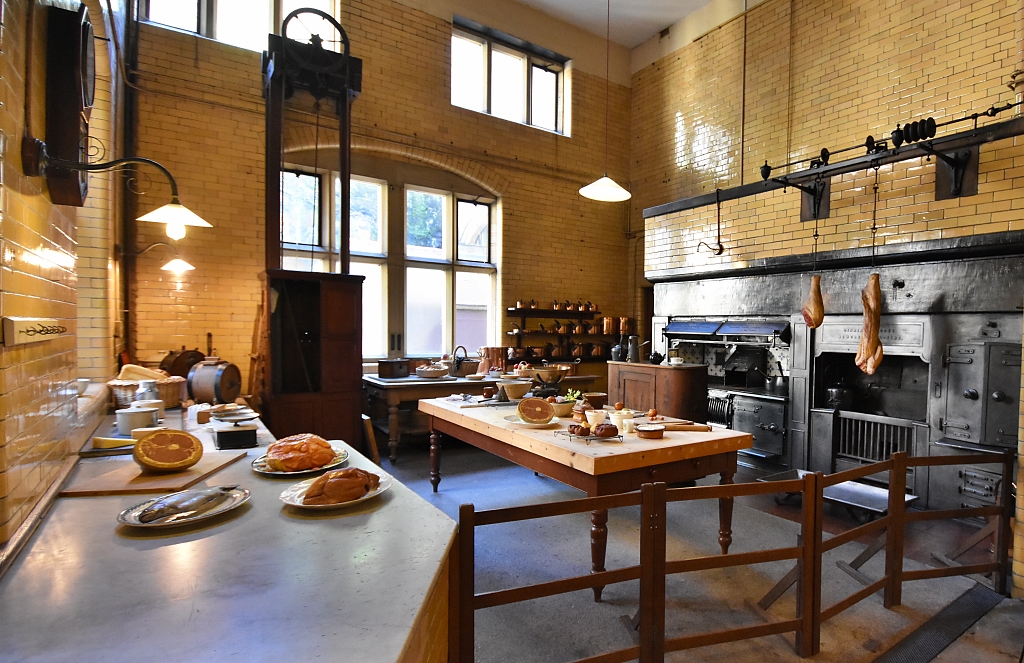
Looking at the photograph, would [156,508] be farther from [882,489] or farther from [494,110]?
[494,110]

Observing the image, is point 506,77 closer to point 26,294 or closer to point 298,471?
point 298,471

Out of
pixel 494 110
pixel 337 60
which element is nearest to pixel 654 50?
pixel 494 110

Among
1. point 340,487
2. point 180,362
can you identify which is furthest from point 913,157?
point 180,362

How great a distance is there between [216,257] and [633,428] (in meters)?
5.36

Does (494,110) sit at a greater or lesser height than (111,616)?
greater

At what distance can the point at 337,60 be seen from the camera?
19.8ft

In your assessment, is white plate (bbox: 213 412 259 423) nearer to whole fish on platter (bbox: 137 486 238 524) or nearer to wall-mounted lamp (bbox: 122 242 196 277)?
whole fish on platter (bbox: 137 486 238 524)

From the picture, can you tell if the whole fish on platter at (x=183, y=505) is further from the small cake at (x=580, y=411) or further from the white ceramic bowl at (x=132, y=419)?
the small cake at (x=580, y=411)

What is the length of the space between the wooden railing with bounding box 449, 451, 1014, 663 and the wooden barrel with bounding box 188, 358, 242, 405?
109 inches

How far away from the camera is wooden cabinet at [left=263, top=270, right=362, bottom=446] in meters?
5.65

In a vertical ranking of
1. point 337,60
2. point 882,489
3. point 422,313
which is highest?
point 337,60

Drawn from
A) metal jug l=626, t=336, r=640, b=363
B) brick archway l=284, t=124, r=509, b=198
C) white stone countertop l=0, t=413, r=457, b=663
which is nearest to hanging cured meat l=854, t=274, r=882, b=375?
metal jug l=626, t=336, r=640, b=363

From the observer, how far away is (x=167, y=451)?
2.28 meters

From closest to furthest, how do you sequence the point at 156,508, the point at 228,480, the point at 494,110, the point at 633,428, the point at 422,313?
1. the point at 156,508
2. the point at 228,480
3. the point at 633,428
4. the point at 422,313
5. the point at 494,110
